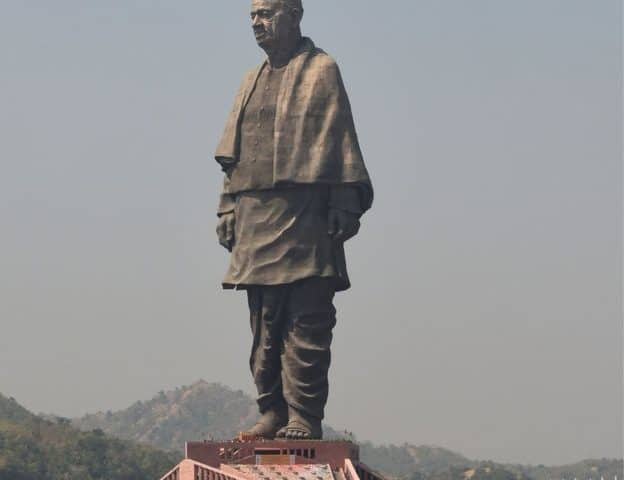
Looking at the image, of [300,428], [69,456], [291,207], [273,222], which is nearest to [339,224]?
[291,207]

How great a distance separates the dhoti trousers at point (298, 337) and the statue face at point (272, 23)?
398 cm

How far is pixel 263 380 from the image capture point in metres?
36.3

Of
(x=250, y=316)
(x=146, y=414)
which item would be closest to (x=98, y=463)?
(x=250, y=316)

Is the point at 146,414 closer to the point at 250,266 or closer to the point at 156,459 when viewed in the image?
the point at 156,459

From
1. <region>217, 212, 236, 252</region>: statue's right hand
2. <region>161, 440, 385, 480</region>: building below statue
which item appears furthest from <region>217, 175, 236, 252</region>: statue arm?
<region>161, 440, 385, 480</region>: building below statue

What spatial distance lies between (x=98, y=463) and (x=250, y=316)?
43.8 metres

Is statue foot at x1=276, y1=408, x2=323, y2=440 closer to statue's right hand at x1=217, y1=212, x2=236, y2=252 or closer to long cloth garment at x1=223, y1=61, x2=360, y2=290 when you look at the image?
long cloth garment at x1=223, y1=61, x2=360, y2=290

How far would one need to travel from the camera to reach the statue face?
36.4m

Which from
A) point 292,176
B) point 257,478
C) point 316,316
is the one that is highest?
point 292,176

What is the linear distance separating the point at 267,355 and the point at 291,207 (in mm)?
2429

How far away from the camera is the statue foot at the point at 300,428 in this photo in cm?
3547

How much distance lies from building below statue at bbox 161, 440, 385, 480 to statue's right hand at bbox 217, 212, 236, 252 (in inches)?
137

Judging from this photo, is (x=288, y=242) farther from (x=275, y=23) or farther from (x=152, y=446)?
(x=152, y=446)

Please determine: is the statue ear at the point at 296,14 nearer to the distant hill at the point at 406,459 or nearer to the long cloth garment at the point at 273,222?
the long cloth garment at the point at 273,222
